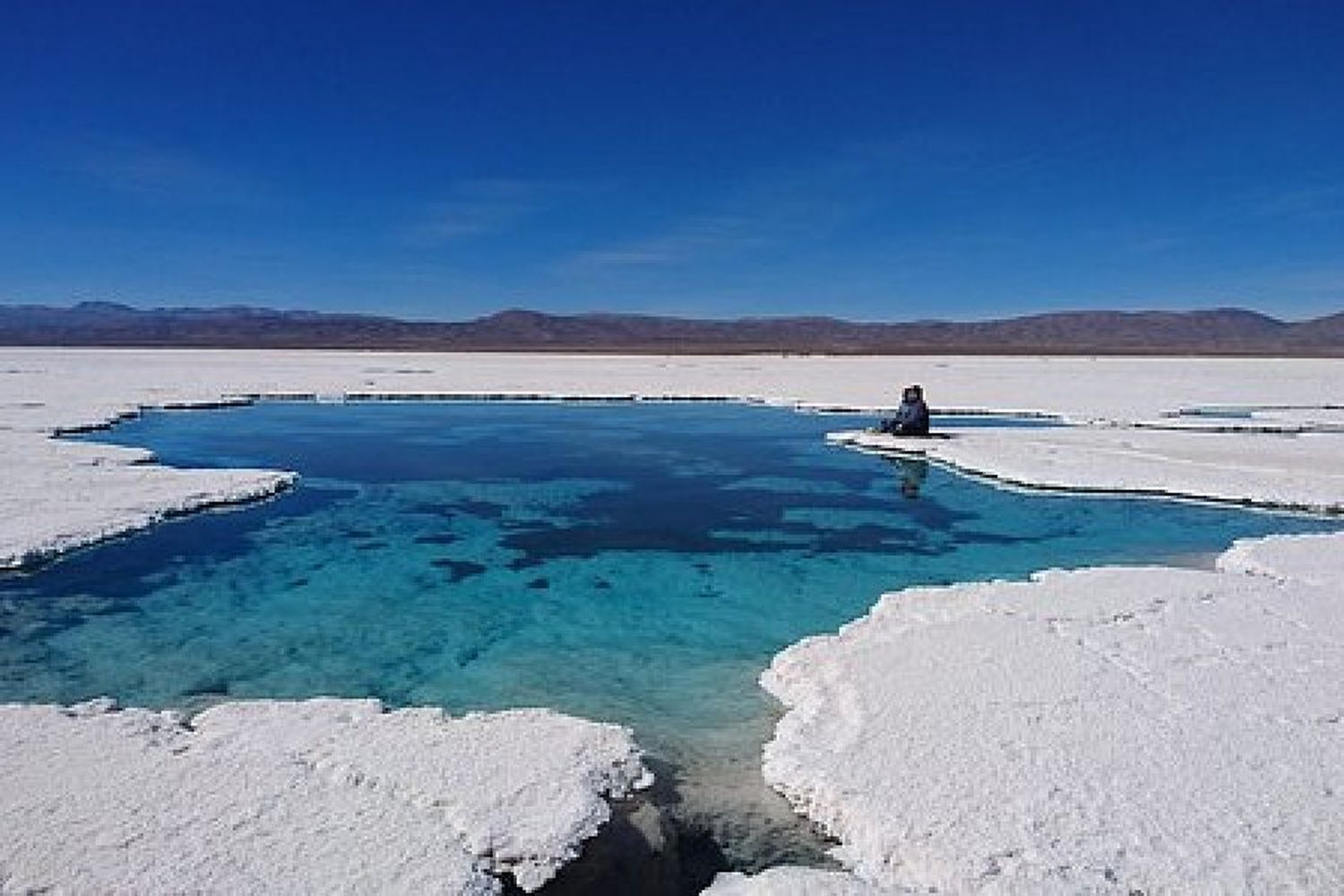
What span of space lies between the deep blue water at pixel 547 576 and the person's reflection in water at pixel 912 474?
0.10 metres

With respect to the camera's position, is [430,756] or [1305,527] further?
[1305,527]

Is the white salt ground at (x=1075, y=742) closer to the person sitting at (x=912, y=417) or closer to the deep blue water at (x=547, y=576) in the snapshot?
the deep blue water at (x=547, y=576)

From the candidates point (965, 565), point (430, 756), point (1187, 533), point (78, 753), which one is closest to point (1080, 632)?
point (965, 565)

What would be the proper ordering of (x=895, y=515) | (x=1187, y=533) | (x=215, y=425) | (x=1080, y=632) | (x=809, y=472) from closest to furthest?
(x=1080, y=632) < (x=1187, y=533) < (x=895, y=515) < (x=809, y=472) < (x=215, y=425)

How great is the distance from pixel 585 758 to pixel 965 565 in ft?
22.5

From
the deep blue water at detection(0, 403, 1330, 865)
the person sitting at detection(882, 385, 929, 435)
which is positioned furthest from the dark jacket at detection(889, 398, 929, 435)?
the deep blue water at detection(0, 403, 1330, 865)

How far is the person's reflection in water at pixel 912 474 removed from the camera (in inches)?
659

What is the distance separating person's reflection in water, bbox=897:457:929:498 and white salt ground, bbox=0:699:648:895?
11.2 meters

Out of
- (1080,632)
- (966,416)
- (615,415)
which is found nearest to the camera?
(1080,632)

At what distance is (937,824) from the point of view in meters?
5.11

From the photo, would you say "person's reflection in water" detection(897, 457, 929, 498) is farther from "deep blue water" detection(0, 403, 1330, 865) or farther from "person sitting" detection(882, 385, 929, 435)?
"person sitting" detection(882, 385, 929, 435)

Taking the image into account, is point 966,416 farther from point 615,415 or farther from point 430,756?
point 430,756

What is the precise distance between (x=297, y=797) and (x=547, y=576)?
6.19 meters

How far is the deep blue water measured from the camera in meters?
7.75
